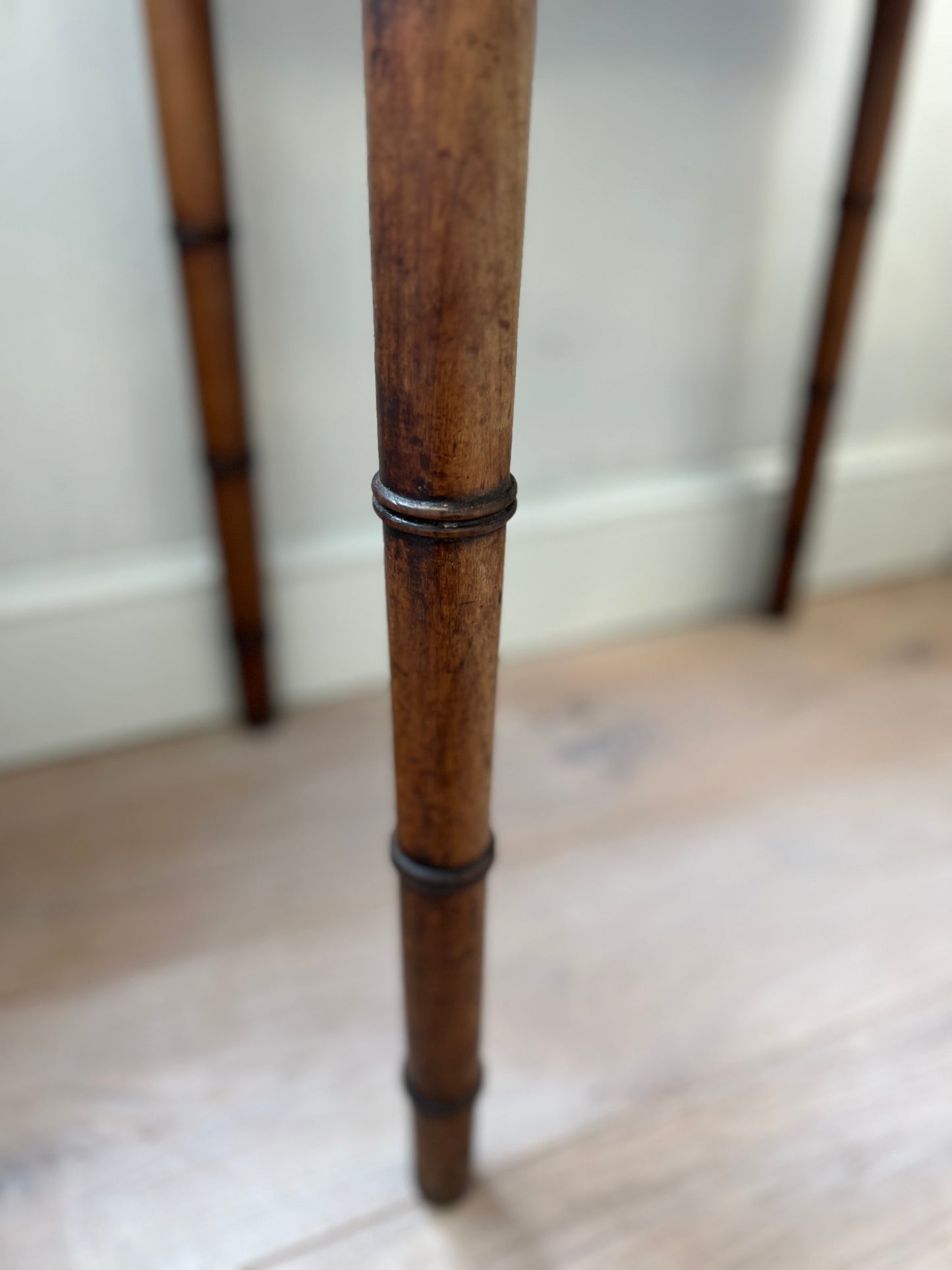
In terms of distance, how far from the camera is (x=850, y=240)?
989 mm

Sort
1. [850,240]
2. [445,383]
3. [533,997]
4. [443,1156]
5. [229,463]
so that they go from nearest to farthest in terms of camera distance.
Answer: [445,383]
[443,1156]
[533,997]
[229,463]
[850,240]

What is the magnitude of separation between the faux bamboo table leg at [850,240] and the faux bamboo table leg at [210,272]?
599mm

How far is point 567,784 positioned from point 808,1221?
433mm

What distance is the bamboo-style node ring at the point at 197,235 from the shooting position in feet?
2.53

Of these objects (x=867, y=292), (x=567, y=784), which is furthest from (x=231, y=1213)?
(x=867, y=292)

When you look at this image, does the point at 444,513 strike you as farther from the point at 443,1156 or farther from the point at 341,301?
the point at 341,301

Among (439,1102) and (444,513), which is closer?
(444,513)

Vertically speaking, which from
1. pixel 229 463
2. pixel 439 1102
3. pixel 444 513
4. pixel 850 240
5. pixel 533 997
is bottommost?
pixel 533 997

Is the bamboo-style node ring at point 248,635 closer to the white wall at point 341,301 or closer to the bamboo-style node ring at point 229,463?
the white wall at point 341,301

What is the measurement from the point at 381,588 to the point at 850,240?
0.59 metres

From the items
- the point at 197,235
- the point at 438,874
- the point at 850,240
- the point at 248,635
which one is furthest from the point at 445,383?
the point at 850,240

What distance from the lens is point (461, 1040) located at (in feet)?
1.74

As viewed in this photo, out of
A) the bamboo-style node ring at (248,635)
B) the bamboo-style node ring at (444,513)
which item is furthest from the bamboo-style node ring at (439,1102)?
the bamboo-style node ring at (248,635)

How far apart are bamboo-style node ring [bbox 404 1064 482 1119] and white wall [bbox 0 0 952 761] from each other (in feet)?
1.80
